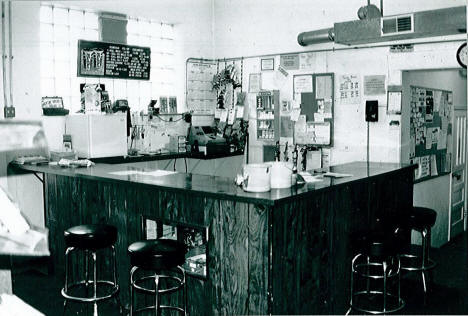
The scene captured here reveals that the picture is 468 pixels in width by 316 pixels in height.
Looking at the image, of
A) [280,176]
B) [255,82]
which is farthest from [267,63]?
[280,176]

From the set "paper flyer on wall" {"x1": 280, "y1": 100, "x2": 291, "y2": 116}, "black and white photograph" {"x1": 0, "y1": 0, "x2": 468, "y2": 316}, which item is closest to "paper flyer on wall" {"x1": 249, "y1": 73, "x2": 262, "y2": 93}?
"black and white photograph" {"x1": 0, "y1": 0, "x2": 468, "y2": 316}

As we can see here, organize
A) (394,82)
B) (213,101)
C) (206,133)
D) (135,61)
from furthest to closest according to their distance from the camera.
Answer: (213,101)
(206,133)
(135,61)
(394,82)

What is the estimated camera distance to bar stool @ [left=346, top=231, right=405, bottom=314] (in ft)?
11.3

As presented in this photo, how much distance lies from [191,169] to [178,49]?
1761 mm

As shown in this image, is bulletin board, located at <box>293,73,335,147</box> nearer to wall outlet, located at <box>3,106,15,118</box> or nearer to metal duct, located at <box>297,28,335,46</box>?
metal duct, located at <box>297,28,335,46</box>

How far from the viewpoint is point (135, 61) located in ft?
21.7

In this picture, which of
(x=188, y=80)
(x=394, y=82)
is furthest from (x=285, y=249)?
(x=188, y=80)

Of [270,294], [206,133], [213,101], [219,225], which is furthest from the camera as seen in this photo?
[213,101]

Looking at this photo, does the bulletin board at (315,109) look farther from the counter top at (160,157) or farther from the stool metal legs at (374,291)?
the stool metal legs at (374,291)

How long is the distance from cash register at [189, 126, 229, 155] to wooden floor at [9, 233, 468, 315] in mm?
2614

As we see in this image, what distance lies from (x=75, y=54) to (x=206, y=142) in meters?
1.95

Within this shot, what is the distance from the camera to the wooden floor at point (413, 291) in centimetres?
395

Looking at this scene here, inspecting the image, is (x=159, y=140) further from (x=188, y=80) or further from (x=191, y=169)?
(x=188, y=80)

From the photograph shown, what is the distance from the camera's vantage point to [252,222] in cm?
307
